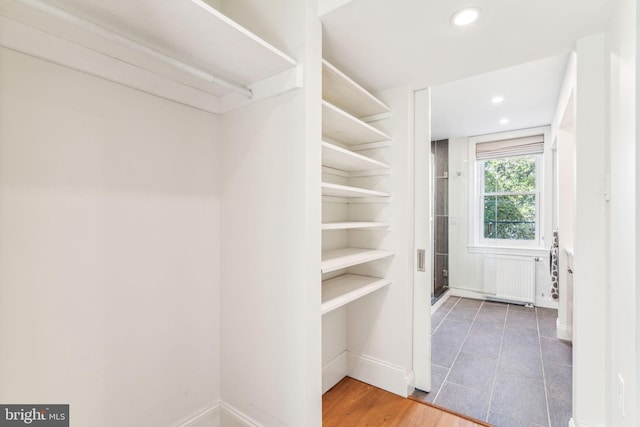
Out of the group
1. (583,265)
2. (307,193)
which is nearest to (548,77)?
(583,265)

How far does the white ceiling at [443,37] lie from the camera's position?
4.28ft

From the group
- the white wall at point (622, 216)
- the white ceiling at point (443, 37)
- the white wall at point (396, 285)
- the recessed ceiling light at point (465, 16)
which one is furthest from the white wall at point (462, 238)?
the recessed ceiling light at point (465, 16)

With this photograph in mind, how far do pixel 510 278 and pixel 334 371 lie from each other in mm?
3317

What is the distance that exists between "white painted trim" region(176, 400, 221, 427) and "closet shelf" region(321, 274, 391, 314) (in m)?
0.86

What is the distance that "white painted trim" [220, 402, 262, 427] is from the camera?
1.49 m

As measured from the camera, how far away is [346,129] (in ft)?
6.30

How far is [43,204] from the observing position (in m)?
1.04

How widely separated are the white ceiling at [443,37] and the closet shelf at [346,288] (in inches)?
56.3

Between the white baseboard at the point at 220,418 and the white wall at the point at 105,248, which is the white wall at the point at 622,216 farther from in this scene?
the white wall at the point at 105,248

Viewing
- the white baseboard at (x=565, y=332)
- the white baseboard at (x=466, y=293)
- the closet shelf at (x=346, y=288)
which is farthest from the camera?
the white baseboard at (x=466, y=293)

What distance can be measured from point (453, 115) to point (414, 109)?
5.89 feet

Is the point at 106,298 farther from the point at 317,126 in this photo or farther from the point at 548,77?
the point at 548,77

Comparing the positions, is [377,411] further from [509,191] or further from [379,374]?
[509,191]

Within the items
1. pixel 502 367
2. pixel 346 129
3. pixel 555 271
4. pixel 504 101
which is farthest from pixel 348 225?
pixel 555 271
